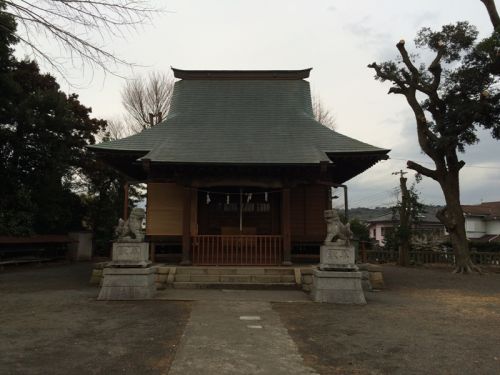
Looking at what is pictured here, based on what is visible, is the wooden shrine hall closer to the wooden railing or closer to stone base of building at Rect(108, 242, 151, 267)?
the wooden railing

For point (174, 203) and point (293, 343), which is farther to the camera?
point (174, 203)

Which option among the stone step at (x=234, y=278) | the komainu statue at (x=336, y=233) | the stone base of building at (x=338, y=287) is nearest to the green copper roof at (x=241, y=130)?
the komainu statue at (x=336, y=233)

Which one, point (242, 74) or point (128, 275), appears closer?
point (128, 275)

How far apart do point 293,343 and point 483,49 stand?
13.1 metres

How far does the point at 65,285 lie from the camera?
11.4 m

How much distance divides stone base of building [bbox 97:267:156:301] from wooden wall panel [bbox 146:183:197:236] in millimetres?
3652

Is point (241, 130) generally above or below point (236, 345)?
above

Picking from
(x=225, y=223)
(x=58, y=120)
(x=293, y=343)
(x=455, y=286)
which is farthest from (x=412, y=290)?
(x=58, y=120)

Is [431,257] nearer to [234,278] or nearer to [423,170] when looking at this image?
[423,170]

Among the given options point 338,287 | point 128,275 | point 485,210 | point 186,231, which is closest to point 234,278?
point 186,231

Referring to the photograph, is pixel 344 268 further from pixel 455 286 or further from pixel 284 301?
pixel 455 286

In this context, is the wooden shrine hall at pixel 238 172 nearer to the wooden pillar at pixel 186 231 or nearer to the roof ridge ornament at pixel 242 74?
the wooden pillar at pixel 186 231

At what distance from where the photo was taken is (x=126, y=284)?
350 inches

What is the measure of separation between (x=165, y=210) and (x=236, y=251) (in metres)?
2.58
